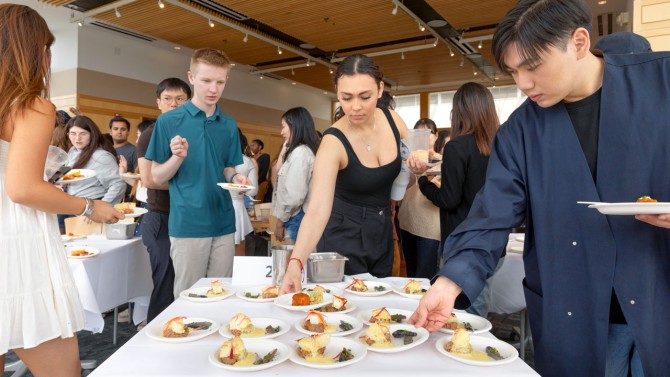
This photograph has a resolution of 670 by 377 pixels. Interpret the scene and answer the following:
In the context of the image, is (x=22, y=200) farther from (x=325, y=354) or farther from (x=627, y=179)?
(x=627, y=179)

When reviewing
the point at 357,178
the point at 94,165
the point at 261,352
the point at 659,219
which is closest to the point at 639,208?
the point at 659,219

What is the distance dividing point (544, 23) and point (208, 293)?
1.29 m

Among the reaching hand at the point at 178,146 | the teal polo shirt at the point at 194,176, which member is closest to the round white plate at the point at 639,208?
the reaching hand at the point at 178,146

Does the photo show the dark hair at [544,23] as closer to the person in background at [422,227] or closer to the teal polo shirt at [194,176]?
the teal polo shirt at [194,176]

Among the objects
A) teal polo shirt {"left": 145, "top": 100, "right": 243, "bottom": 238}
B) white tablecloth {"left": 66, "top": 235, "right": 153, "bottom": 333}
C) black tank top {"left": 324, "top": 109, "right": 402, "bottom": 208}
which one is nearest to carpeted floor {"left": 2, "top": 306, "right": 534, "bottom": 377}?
white tablecloth {"left": 66, "top": 235, "right": 153, "bottom": 333}

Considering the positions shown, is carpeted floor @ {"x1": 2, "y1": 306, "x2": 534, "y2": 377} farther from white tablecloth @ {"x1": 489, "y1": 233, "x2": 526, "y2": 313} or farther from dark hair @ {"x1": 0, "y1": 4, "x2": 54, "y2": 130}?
dark hair @ {"x1": 0, "y1": 4, "x2": 54, "y2": 130}

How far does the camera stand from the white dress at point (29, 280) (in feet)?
4.24

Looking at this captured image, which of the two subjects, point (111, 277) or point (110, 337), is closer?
point (111, 277)

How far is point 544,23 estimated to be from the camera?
1030 millimetres

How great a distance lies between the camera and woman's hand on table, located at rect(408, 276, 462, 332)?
1.17m

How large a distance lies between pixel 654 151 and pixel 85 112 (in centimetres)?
964

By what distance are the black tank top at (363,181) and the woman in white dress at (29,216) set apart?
1.01 m

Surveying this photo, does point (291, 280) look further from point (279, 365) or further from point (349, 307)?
point (279, 365)

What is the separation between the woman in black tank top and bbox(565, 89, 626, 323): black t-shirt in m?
0.85
